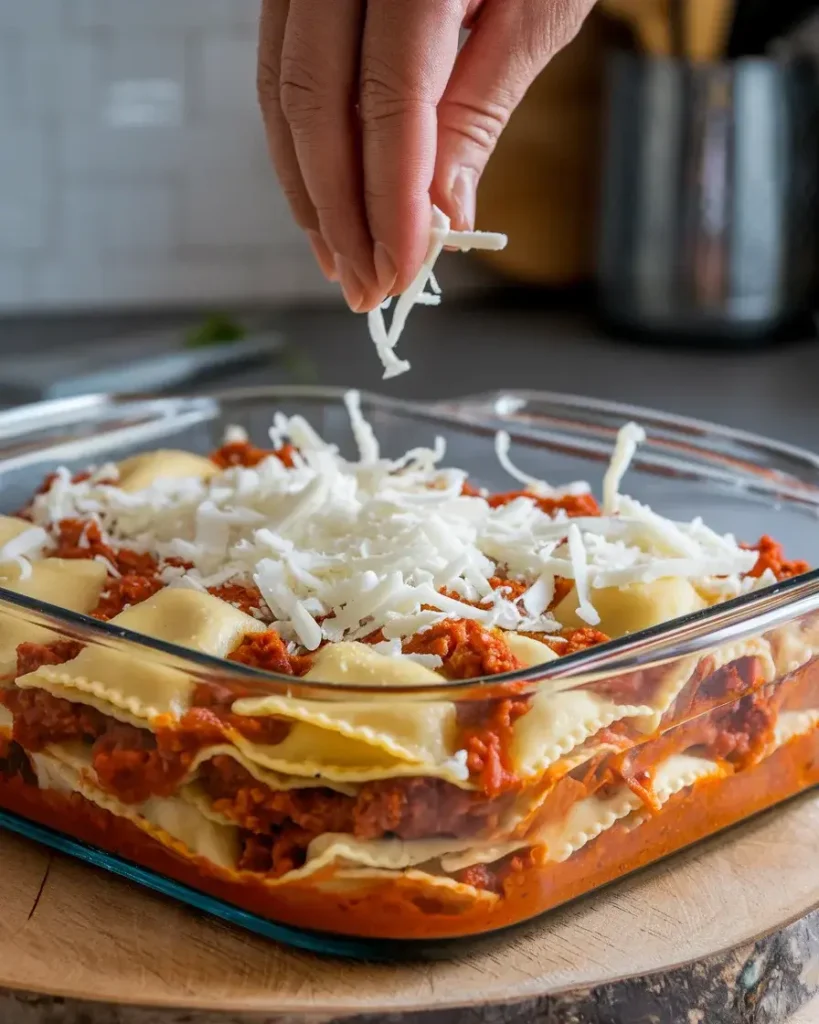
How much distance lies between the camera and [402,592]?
52.6 inches

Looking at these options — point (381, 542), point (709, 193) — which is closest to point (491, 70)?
point (381, 542)

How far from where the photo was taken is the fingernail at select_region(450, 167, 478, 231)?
1.45 metres

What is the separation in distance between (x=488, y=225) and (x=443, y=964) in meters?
2.35

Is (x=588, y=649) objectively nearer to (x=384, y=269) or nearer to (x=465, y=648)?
(x=465, y=648)

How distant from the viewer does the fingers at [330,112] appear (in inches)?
52.7

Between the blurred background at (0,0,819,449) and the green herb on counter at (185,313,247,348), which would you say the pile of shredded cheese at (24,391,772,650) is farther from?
the green herb on counter at (185,313,247,348)

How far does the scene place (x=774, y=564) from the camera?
1535mm

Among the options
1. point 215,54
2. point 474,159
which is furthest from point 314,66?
point 215,54

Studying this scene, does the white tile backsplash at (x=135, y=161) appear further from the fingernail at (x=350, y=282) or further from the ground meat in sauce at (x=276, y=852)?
the ground meat in sauce at (x=276, y=852)

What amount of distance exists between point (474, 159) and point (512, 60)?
0.32 feet

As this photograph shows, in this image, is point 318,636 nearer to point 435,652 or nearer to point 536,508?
point 435,652

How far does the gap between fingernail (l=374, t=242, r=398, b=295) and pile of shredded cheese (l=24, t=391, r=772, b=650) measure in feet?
0.74

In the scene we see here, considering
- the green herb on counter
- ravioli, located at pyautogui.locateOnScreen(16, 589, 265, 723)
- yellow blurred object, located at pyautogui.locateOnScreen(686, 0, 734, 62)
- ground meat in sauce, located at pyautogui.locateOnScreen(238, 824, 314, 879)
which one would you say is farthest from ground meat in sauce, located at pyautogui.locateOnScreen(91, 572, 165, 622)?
yellow blurred object, located at pyautogui.locateOnScreen(686, 0, 734, 62)

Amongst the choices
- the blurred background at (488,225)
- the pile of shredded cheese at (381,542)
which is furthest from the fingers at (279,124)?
the blurred background at (488,225)
